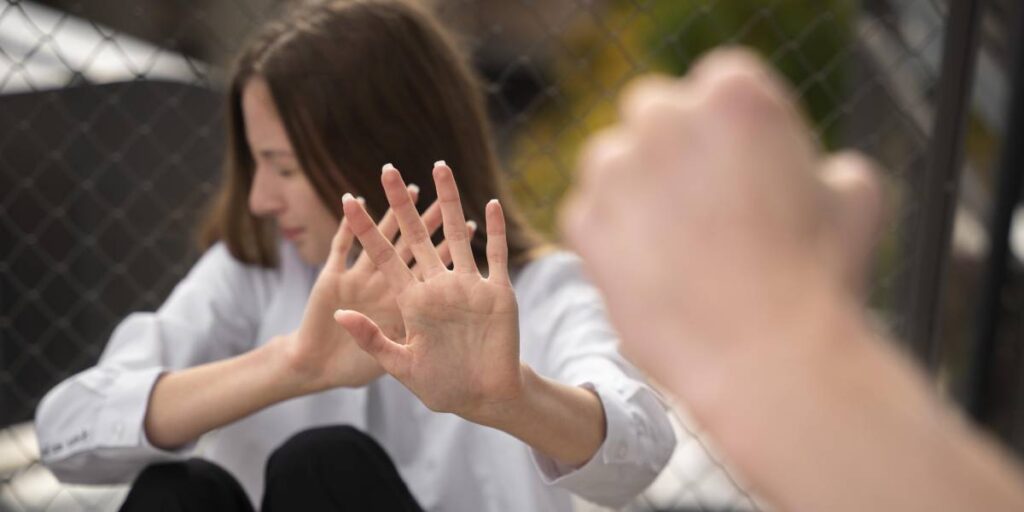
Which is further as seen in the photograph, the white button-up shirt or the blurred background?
the blurred background

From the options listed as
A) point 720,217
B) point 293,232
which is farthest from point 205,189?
point 720,217

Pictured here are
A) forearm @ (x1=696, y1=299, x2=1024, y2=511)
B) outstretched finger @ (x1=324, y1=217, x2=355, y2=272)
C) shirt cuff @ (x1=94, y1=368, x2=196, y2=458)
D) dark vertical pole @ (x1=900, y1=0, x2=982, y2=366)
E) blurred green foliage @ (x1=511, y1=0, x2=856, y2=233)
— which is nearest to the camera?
forearm @ (x1=696, y1=299, x2=1024, y2=511)

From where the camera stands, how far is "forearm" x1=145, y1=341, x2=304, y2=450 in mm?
899

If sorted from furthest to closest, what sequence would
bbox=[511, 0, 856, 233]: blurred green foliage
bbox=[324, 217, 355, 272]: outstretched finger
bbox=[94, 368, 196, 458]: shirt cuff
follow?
bbox=[511, 0, 856, 233]: blurred green foliage → bbox=[94, 368, 196, 458]: shirt cuff → bbox=[324, 217, 355, 272]: outstretched finger

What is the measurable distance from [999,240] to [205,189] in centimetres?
95

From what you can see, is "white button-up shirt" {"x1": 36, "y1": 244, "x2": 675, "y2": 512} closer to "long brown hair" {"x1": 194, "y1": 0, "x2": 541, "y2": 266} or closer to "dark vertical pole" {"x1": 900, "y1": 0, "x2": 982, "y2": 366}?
"long brown hair" {"x1": 194, "y1": 0, "x2": 541, "y2": 266}

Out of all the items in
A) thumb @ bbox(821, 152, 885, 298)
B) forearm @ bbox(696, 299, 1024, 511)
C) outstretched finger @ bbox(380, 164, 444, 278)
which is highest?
thumb @ bbox(821, 152, 885, 298)

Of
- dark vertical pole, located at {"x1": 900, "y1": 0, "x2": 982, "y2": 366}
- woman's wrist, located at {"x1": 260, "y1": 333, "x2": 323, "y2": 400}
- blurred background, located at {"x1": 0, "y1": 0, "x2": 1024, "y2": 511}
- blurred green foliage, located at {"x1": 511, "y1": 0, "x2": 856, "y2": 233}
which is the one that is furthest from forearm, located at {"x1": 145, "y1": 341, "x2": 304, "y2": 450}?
blurred green foliage, located at {"x1": 511, "y1": 0, "x2": 856, "y2": 233}

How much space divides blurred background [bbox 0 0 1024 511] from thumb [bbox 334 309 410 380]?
22.9 inches

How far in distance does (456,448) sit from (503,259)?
0.39 metres

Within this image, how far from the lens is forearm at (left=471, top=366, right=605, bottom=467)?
752 mm

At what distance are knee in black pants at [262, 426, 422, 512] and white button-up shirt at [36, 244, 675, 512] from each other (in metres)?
0.11

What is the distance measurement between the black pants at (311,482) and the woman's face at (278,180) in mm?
194

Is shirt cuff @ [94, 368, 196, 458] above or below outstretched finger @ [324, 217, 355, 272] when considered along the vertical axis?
below
